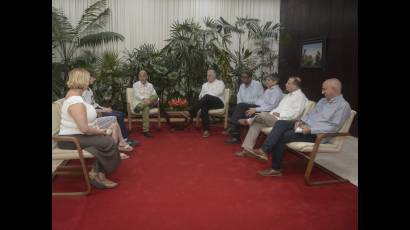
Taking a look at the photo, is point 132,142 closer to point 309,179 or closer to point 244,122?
point 244,122

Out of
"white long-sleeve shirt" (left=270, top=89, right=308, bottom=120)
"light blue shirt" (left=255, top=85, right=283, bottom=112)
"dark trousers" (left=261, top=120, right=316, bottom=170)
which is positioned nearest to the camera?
"dark trousers" (left=261, top=120, right=316, bottom=170)

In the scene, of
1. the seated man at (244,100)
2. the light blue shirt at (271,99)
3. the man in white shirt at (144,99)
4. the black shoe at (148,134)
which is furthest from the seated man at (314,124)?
the man in white shirt at (144,99)

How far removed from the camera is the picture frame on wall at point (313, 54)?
7.87 meters

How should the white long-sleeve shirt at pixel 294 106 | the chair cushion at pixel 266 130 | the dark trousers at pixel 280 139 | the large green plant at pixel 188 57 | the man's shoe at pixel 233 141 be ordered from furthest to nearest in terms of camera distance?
the large green plant at pixel 188 57 < the man's shoe at pixel 233 141 < the chair cushion at pixel 266 130 < the white long-sleeve shirt at pixel 294 106 < the dark trousers at pixel 280 139

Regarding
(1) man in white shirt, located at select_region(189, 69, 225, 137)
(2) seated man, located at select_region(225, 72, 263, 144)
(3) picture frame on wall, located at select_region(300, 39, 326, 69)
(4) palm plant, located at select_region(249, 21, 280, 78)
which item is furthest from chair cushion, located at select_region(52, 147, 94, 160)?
(4) palm plant, located at select_region(249, 21, 280, 78)

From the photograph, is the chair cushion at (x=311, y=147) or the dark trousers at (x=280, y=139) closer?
the chair cushion at (x=311, y=147)

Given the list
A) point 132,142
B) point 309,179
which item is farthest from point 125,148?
point 309,179

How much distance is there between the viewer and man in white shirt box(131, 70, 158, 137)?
22.9ft

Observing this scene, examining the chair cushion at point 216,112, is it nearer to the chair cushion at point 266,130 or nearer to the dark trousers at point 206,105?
the dark trousers at point 206,105

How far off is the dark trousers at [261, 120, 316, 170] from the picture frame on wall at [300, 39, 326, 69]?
3.66 m

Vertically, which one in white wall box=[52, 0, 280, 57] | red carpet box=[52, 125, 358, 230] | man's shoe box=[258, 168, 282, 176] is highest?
white wall box=[52, 0, 280, 57]

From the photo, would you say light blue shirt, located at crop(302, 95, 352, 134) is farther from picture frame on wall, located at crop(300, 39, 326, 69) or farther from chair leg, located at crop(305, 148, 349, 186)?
picture frame on wall, located at crop(300, 39, 326, 69)
